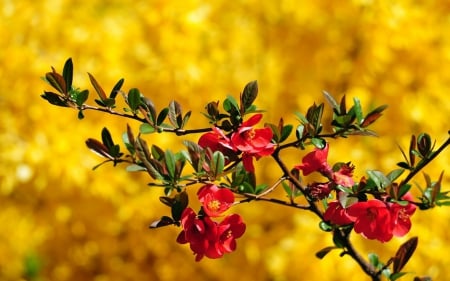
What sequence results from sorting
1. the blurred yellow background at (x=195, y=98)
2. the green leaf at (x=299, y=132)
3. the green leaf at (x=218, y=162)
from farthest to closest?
the blurred yellow background at (x=195, y=98) < the green leaf at (x=299, y=132) < the green leaf at (x=218, y=162)

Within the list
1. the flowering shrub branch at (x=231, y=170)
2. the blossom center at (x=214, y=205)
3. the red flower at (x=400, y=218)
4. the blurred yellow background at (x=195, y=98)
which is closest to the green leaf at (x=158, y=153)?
the flowering shrub branch at (x=231, y=170)

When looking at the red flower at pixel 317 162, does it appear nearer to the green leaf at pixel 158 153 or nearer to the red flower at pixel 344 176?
the red flower at pixel 344 176

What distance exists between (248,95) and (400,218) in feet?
0.95

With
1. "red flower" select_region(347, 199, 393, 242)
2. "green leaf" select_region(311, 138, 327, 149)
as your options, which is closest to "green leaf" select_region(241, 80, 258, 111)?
"green leaf" select_region(311, 138, 327, 149)

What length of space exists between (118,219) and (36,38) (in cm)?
73

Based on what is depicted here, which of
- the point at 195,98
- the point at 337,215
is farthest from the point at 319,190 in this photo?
the point at 195,98

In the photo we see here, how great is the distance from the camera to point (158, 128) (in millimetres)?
1229

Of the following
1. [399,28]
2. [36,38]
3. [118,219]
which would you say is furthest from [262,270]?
[36,38]

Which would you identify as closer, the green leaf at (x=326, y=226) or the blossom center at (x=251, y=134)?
the blossom center at (x=251, y=134)

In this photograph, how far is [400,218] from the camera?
1233 mm

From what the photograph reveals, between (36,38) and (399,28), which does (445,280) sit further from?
(36,38)

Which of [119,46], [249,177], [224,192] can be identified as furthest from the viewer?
[119,46]

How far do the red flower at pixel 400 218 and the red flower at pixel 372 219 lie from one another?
0.05 feet

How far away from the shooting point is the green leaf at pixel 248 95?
4.01 ft
